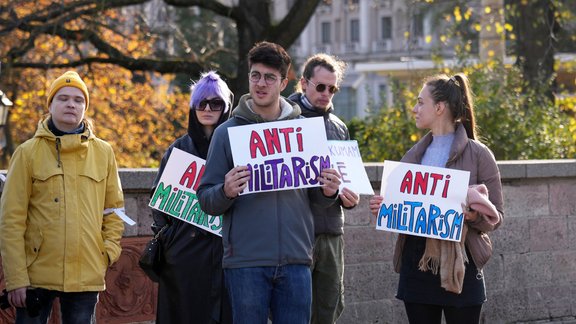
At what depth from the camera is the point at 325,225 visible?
656 cm

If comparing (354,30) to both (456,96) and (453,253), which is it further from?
(453,253)

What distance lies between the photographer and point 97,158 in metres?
5.99

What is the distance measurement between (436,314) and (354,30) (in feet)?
Answer: 251

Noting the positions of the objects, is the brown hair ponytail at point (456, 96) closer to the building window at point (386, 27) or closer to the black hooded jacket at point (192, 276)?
the black hooded jacket at point (192, 276)

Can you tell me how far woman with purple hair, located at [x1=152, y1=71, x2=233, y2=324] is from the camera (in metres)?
6.29

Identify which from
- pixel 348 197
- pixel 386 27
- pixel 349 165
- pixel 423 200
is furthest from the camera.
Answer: pixel 386 27

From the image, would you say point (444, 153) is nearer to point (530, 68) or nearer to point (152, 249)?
point (152, 249)

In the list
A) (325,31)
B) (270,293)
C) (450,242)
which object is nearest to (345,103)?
(325,31)

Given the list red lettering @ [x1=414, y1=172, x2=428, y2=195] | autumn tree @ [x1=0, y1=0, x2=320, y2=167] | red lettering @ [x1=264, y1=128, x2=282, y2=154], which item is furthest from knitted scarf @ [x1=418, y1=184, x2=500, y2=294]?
autumn tree @ [x1=0, y1=0, x2=320, y2=167]

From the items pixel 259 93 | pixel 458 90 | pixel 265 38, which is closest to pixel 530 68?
pixel 265 38

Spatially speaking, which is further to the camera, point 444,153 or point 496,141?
point 496,141

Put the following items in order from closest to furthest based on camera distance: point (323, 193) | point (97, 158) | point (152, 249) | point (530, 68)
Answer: point (323, 193) < point (97, 158) < point (152, 249) < point (530, 68)

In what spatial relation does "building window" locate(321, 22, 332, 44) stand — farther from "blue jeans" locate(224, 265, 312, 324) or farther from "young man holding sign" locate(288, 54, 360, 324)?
"blue jeans" locate(224, 265, 312, 324)

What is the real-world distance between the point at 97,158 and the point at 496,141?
8.36 meters
